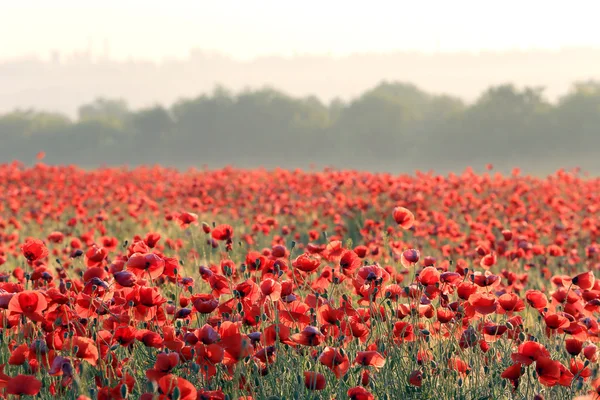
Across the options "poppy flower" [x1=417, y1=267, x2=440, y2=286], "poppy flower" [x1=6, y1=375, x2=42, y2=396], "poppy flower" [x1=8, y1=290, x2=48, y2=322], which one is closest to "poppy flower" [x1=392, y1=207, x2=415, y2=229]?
"poppy flower" [x1=417, y1=267, x2=440, y2=286]

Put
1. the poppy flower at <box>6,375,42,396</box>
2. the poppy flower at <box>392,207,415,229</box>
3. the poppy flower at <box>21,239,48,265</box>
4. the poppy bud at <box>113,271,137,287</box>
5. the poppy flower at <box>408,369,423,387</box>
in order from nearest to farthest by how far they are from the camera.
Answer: the poppy flower at <box>6,375,42,396</box>
the poppy bud at <box>113,271,137,287</box>
the poppy flower at <box>408,369,423,387</box>
the poppy flower at <box>21,239,48,265</box>
the poppy flower at <box>392,207,415,229</box>

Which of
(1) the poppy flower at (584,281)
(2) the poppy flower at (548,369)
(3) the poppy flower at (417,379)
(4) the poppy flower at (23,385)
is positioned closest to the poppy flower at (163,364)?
(4) the poppy flower at (23,385)

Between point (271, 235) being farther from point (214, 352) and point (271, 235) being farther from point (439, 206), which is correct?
point (214, 352)

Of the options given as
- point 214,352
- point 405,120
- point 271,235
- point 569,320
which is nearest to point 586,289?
point 569,320

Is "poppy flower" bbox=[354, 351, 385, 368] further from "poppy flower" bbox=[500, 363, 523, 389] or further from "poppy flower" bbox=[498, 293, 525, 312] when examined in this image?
"poppy flower" bbox=[498, 293, 525, 312]

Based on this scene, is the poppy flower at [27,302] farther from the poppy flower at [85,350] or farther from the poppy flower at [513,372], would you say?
the poppy flower at [513,372]

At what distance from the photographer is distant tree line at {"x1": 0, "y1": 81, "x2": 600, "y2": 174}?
3309 centimetres

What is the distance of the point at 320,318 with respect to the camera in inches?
Result: 114

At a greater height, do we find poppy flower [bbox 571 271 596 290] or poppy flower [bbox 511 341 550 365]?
poppy flower [bbox 571 271 596 290]

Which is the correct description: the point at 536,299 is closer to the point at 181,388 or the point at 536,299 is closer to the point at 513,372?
the point at 513,372

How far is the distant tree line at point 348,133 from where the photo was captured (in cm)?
3309

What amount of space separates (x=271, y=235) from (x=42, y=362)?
648cm

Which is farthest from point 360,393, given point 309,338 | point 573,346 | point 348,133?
point 348,133

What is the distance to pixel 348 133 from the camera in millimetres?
37250
